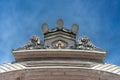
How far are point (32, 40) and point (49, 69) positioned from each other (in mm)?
5212

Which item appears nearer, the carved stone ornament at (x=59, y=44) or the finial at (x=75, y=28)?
the carved stone ornament at (x=59, y=44)

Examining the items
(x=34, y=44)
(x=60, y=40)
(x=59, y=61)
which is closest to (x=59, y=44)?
(x=60, y=40)

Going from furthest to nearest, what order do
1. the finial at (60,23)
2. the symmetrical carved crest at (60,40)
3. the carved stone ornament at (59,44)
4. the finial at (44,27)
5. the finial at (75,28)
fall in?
1. the finial at (44,27)
2. the finial at (75,28)
3. the finial at (60,23)
4. the carved stone ornament at (59,44)
5. the symmetrical carved crest at (60,40)

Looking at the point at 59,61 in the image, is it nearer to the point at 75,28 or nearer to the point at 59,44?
the point at 59,44

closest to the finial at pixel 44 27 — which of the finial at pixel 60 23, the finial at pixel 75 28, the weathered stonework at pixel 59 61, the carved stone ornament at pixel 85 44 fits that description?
the weathered stonework at pixel 59 61

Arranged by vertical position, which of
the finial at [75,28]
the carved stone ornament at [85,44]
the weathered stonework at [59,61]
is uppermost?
the finial at [75,28]

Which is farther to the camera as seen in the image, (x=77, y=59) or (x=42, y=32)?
(x=42, y=32)

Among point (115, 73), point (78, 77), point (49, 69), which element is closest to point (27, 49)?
point (49, 69)

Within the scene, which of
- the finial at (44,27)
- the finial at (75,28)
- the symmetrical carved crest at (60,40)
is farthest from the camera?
the finial at (44,27)

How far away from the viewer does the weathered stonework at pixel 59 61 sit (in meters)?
23.5

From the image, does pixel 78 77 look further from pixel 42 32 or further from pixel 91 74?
pixel 42 32

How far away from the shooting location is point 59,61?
25516mm

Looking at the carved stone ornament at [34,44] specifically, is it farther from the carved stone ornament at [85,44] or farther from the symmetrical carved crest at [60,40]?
the carved stone ornament at [85,44]

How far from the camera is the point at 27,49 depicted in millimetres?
26891
